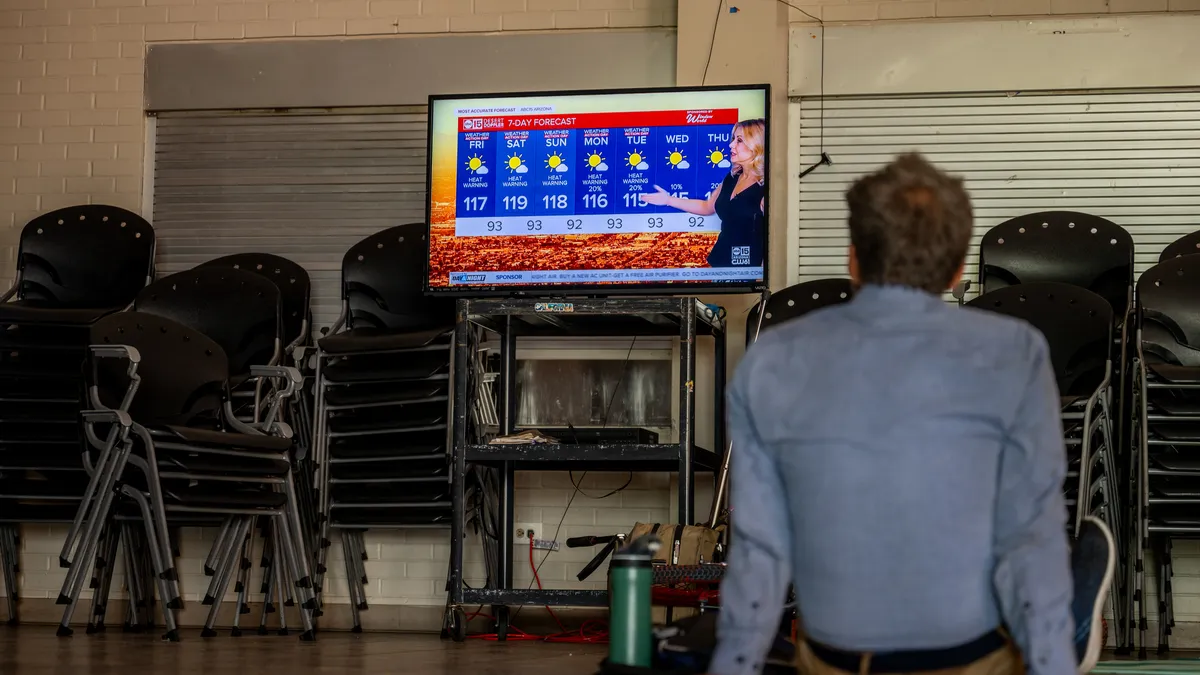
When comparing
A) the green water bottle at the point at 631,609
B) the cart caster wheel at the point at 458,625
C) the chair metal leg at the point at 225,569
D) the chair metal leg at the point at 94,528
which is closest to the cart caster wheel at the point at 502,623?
the cart caster wheel at the point at 458,625

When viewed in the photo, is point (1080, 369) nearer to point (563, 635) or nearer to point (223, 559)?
point (563, 635)

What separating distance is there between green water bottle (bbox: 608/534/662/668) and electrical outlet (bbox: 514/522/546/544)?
12.5 ft

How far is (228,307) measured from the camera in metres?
5.30

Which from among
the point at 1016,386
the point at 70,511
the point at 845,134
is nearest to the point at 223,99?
the point at 70,511

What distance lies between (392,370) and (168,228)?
5.47 feet

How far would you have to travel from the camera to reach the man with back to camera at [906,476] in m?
1.48

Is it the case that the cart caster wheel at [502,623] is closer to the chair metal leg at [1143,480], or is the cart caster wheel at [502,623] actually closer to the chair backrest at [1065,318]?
the chair backrest at [1065,318]

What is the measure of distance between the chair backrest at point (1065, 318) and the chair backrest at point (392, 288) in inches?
87.6

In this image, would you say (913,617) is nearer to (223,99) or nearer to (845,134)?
(845,134)

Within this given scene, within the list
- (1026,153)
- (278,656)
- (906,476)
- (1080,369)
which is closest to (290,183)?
(278,656)

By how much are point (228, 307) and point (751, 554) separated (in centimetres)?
412

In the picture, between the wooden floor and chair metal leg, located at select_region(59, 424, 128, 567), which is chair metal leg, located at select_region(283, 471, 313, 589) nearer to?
the wooden floor

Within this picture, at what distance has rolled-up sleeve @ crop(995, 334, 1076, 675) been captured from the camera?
4.77 ft

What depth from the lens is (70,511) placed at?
5.20m
